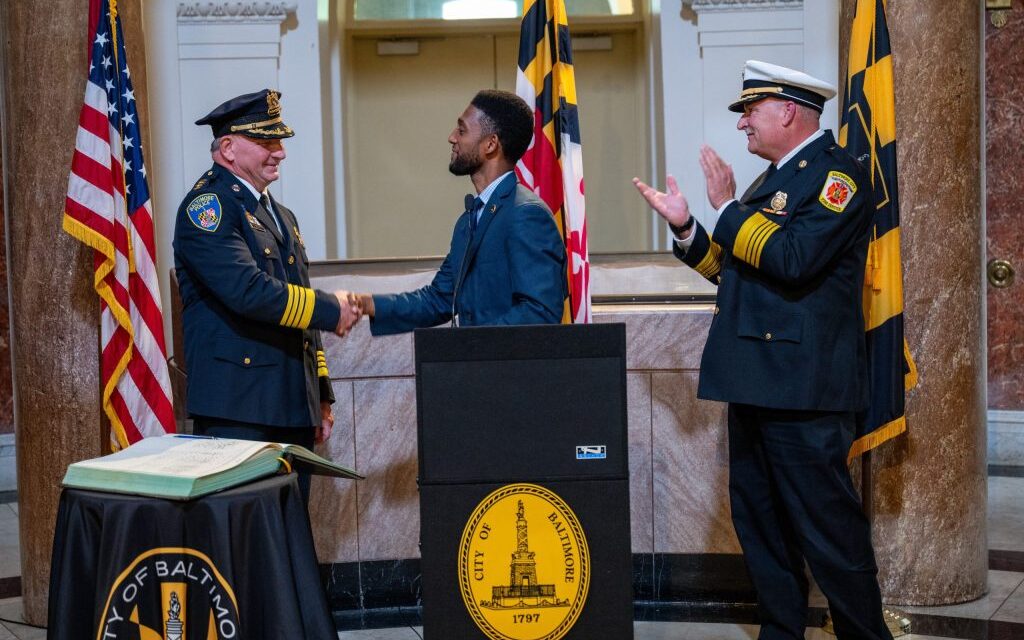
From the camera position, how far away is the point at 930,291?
4.42 meters

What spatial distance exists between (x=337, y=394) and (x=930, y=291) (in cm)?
220

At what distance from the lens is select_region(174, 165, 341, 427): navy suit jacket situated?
3359 millimetres

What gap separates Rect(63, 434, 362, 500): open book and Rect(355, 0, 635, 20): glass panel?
5398mm

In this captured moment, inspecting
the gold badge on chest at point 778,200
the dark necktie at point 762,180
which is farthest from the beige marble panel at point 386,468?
the gold badge on chest at point 778,200

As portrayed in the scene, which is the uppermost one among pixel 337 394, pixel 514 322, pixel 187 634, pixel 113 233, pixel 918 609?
pixel 113 233

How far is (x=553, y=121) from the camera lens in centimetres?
488

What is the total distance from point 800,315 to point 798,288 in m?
0.08

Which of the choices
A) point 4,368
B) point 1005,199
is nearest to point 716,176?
point 1005,199

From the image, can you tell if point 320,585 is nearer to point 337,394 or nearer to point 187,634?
point 187,634

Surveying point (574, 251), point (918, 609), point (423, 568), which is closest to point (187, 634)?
point (423, 568)

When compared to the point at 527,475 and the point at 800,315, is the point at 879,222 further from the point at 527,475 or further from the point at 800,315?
the point at 527,475

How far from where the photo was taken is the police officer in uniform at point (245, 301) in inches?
133

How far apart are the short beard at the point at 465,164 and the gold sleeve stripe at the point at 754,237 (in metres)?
0.74

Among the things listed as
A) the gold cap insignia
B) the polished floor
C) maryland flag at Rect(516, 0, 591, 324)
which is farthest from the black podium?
maryland flag at Rect(516, 0, 591, 324)
